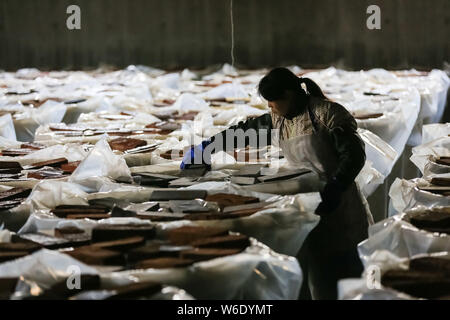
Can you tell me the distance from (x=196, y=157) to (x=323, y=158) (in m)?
0.62

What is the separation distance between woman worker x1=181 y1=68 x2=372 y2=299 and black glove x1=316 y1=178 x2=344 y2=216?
6 cm

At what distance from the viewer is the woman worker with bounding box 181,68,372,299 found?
10.00 ft

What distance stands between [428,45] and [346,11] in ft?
4.56

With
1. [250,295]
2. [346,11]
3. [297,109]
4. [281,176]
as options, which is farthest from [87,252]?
[346,11]

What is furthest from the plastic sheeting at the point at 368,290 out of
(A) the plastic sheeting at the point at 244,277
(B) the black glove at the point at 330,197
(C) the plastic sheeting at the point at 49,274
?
(B) the black glove at the point at 330,197

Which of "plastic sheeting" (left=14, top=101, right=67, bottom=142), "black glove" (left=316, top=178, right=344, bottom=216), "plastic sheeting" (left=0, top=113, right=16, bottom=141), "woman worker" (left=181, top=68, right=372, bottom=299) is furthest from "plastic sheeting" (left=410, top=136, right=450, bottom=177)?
"plastic sheeting" (left=14, top=101, right=67, bottom=142)

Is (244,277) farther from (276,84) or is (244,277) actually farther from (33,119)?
(33,119)

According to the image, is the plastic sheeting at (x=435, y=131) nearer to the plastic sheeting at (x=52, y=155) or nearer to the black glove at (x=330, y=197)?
the black glove at (x=330, y=197)

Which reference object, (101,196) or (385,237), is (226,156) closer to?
(101,196)

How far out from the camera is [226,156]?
11.5 ft

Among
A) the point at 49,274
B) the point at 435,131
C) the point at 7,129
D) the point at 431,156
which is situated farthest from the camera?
the point at 7,129

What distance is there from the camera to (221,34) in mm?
11727

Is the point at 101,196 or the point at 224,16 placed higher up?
the point at 224,16

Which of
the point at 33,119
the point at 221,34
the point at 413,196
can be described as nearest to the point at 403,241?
the point at 413,196
